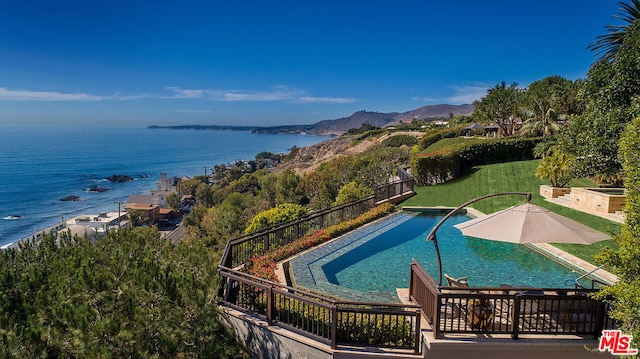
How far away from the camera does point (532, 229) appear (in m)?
5.86

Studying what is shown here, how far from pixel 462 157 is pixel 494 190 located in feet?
15.4

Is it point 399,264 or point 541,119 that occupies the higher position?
point 541,119

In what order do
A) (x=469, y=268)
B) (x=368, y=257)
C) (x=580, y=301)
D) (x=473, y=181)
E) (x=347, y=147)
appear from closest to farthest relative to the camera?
(x=580, y=301) < (x=469, y=268) < (x=368, y=257) < (x=473, y=181) < (x=347, y=147)

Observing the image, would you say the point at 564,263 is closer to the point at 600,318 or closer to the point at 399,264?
the point at 399,264

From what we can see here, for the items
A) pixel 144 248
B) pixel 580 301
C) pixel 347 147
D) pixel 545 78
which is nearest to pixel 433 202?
pixel 580 301

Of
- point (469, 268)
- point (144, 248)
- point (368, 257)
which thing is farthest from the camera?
point (368, 257)

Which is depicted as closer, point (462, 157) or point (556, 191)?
point (556, 191)

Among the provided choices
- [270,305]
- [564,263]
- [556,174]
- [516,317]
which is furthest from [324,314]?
[556,174]

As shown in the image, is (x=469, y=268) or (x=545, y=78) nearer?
(x=469, y=268)

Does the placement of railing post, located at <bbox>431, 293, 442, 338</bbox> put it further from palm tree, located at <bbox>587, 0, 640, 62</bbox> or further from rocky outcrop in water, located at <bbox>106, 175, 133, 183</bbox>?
rocky outcrop in water, located at <bbox>106, 175, 133, 183</bbox>

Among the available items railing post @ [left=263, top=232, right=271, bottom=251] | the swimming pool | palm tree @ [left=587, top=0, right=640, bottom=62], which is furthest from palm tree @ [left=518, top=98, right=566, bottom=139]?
railing post @ [left=263, top=232, right=271, bottom=251]

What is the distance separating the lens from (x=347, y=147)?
7219 cm

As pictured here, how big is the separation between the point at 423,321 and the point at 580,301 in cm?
224

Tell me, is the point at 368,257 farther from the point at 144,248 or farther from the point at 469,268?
the point at 144,248
